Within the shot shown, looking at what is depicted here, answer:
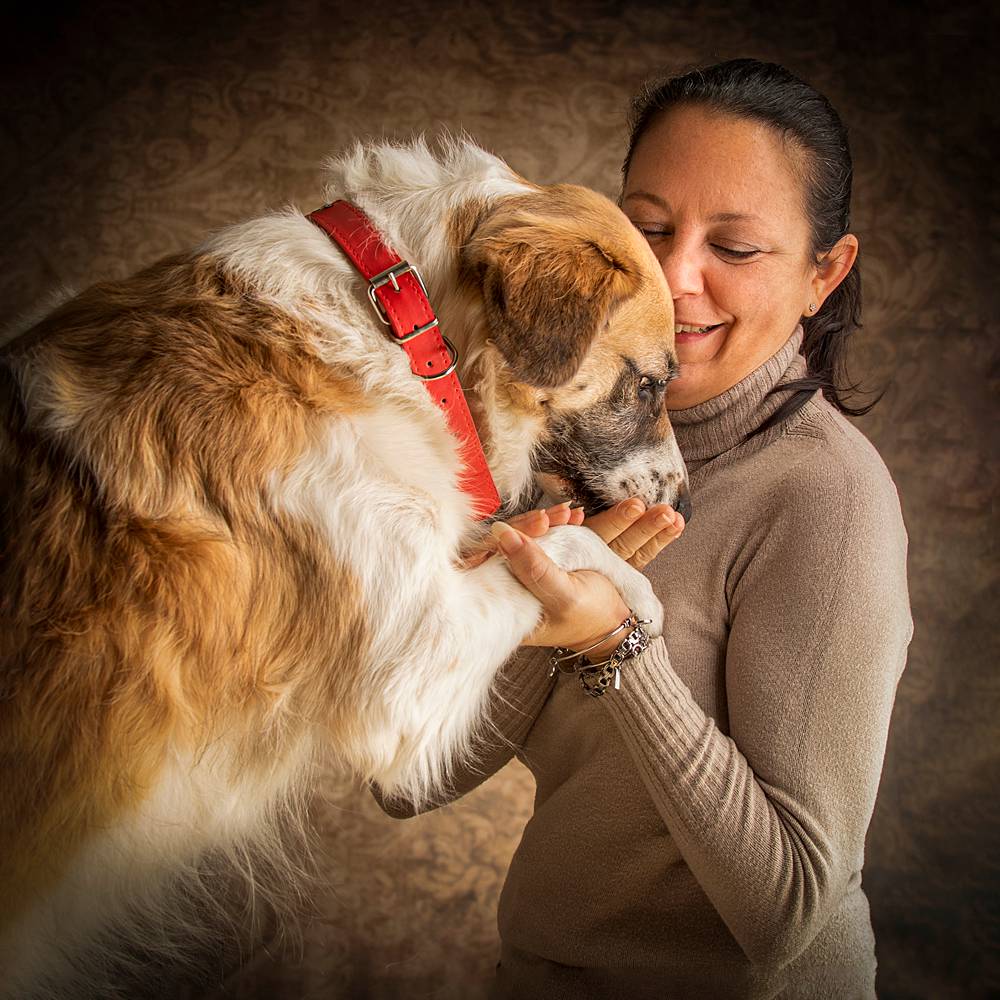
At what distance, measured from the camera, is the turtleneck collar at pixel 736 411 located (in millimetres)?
1716

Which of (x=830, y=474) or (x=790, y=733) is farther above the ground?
(x=830, y=474)

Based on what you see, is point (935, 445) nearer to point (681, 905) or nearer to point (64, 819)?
point (681, 905)

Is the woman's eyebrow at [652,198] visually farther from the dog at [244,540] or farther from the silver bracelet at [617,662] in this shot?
the silver bracelet at [617,662]

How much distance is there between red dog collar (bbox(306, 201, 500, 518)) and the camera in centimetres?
135

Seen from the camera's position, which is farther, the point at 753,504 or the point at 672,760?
the point at 753,504

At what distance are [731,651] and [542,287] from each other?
2.21 ft

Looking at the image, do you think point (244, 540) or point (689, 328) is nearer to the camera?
point (244, 540)

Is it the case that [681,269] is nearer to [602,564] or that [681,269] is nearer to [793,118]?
[793,118]

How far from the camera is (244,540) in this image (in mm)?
Answer: 1259

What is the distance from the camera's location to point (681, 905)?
4.88ft

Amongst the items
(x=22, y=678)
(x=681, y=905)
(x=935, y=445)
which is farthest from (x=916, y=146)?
(x=22, y=678)

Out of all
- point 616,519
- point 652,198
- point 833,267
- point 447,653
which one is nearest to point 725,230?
point 652,198

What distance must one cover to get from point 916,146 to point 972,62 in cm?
23

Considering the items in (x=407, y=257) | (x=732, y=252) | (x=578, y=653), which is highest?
(x=407, y=257)
